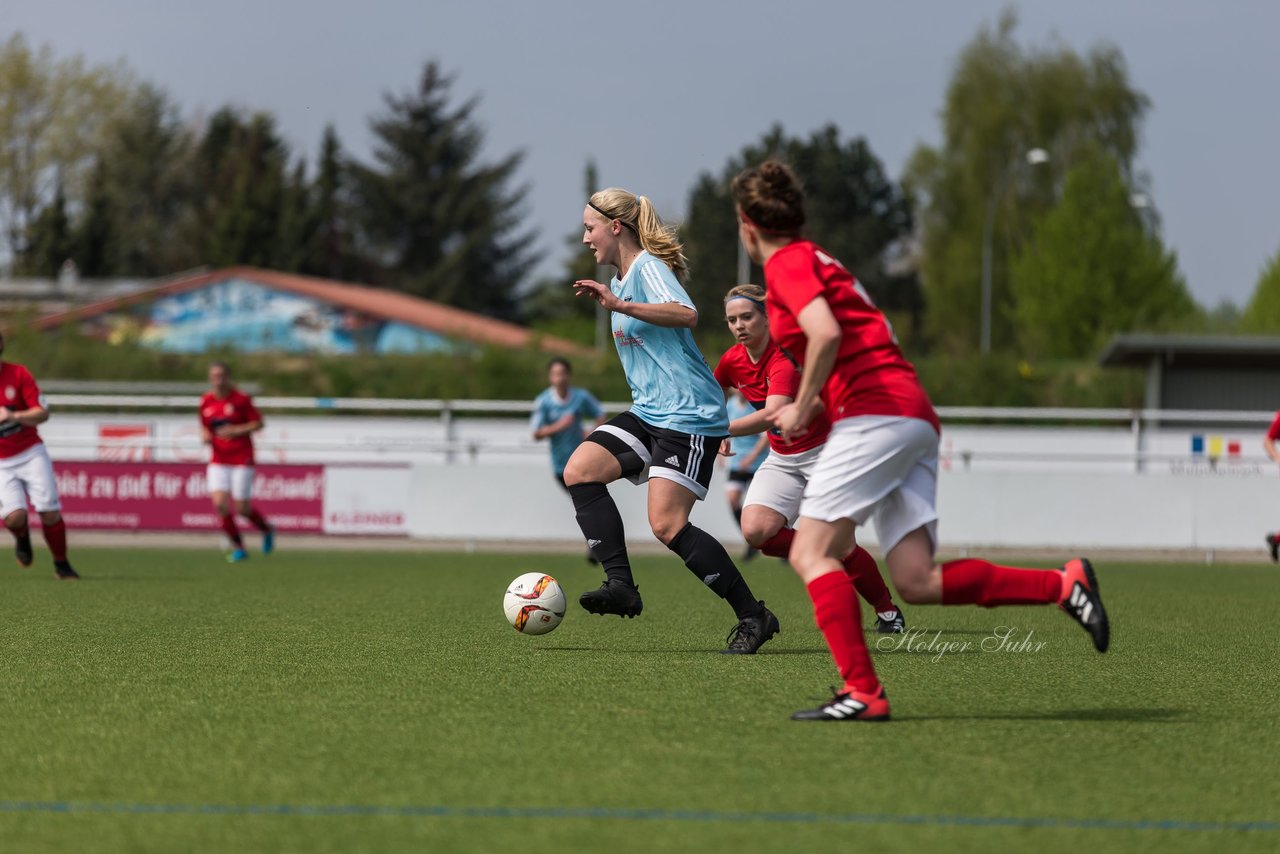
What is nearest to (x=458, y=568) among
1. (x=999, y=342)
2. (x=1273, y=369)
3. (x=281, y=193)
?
(x=1273, y=369)

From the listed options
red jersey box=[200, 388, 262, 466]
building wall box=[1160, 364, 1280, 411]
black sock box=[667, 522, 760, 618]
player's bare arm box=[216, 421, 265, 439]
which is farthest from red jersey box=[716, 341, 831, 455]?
building wall box=[1160, 364, 1280, 411]

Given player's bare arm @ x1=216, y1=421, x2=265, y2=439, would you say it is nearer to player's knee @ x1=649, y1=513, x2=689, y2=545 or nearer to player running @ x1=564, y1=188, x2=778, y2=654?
player running @ x1=564, y1=188, x2=778, y2=654

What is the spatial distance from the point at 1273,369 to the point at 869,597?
23623 mm

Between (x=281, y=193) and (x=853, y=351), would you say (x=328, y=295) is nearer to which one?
(x=281, y=193)

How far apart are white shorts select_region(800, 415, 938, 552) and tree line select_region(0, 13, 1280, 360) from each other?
31223 millimetres

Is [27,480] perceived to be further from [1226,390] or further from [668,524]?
[1226,390]

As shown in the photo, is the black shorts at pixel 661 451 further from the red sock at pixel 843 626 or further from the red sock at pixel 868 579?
the red sock at pixel 843 626

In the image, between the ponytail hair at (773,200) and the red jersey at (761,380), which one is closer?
the ponytail hair at (773,200)

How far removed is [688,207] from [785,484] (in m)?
81.6

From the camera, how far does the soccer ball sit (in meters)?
8.09

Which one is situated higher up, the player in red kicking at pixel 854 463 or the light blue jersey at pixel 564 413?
the player in red kicking at pixel 854 463

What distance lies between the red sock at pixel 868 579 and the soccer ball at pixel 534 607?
159cm

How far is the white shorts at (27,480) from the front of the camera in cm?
1281

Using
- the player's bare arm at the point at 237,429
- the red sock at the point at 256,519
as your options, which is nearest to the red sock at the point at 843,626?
the player's bare arm at the point at 237,429
